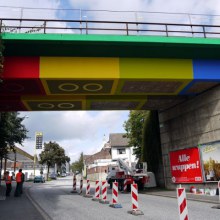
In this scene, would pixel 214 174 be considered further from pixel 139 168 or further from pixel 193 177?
pixel 139 168

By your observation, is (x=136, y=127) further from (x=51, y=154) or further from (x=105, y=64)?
(x=51, y=154)

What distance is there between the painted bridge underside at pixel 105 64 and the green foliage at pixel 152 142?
26.0 feet

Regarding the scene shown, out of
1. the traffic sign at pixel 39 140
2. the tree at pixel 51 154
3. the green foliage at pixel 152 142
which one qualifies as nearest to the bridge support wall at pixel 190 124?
the green foliage at pixel 152 142

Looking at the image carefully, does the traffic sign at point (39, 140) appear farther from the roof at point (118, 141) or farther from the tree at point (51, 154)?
the roof at point (118, 141)

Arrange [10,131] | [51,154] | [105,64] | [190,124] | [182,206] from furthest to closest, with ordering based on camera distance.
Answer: [51,154]
[10,131]
[190,124]
[105,64]
[182,206]

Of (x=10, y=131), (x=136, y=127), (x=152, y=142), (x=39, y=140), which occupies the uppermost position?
(x=39, y=140)

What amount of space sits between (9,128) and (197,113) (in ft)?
48.7

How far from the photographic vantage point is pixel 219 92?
16688 millimetres

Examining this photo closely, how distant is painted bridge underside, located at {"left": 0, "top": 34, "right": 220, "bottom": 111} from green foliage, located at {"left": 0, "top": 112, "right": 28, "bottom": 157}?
655 centimetres

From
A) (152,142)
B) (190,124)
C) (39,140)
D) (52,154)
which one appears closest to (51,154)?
(52,154)

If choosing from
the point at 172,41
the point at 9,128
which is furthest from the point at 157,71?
the point at 9,128

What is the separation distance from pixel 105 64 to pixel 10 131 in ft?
43.6

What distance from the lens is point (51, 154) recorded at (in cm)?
8538

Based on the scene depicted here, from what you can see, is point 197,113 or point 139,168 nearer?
point 197,113
